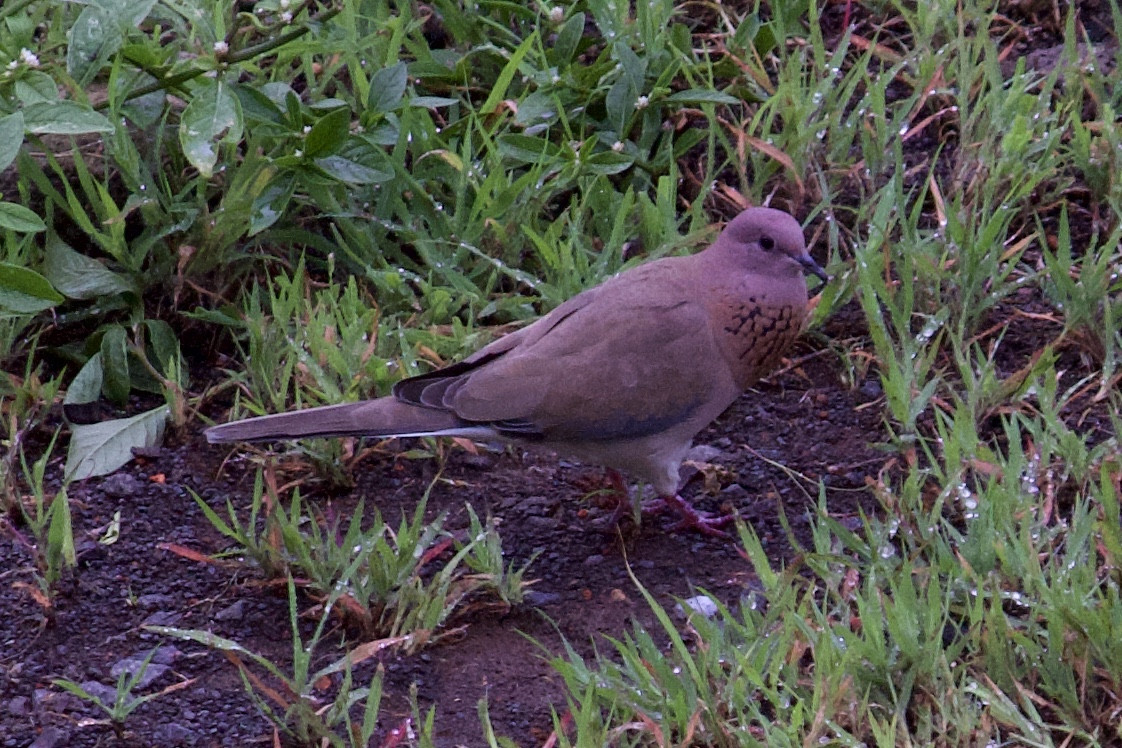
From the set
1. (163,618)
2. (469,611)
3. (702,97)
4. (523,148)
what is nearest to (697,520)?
(469,611)

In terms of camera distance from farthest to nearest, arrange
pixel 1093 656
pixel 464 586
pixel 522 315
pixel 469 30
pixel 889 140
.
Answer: pixel 469 30, pixel 889 140, pixel 522 315, pixel 464 586, pixel 1093 656

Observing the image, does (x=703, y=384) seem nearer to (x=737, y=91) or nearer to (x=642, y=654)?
(x=642, y=654)

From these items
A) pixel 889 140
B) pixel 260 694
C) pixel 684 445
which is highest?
pixel 889 140

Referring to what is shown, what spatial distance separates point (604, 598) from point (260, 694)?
2.51 feet

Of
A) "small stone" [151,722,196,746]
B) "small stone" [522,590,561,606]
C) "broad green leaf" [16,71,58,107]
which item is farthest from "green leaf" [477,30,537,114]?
"small stone" [151,722,196,746]

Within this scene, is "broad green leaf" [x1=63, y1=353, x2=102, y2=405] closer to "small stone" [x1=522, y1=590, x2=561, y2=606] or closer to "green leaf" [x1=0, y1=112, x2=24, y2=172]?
"green leaf" [x1=0, y1=112, x2=24, y2=172]

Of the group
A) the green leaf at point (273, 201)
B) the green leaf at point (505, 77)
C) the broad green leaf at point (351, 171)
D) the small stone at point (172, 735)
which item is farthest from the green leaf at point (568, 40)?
the small stone at point (172, 735)

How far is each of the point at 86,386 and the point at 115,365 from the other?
9cm

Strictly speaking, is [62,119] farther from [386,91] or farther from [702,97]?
[702,97]

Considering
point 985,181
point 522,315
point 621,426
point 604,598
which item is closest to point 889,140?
point 985,181

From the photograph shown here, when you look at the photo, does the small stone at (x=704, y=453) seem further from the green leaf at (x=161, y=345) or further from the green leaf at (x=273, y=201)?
the green leaf at (x=161, y=345)

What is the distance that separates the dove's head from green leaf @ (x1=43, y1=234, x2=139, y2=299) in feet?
5.14

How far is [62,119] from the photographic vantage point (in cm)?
352

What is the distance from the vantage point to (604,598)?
3.28 meters
